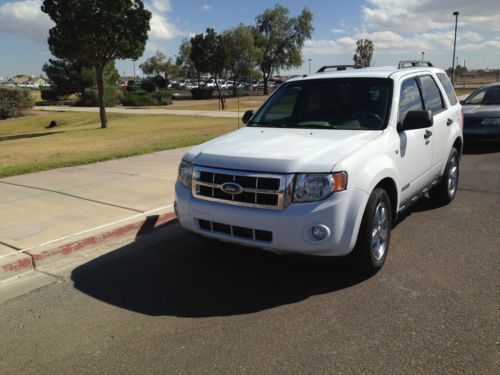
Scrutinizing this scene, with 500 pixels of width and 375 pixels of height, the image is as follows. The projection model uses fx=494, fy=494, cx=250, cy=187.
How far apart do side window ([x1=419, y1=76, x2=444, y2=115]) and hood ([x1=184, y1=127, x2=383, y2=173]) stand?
1565 mm

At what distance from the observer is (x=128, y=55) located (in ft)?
64.6

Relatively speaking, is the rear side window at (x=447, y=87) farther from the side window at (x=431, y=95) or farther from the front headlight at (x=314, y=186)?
the front headlight at (x=314, y=186)

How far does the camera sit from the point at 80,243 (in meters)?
5.29

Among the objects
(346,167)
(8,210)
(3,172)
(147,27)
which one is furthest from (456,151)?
(147,27)

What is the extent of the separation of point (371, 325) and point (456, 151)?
4.16m

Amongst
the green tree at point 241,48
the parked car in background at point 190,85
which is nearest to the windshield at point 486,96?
the green tree at point 241,48

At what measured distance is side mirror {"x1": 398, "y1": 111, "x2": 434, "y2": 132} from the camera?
15.7 ft

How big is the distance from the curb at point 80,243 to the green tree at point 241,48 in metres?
49.2

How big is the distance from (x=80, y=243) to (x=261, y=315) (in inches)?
97.0

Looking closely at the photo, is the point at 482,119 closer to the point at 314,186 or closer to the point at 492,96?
the point at 492,96

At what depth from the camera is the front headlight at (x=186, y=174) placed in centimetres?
450

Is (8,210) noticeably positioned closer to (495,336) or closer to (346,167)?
(346,167)

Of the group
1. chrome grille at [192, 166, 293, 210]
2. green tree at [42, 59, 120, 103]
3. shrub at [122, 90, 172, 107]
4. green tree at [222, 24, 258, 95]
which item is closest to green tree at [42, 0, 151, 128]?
chrome grille at [192, 166, 293, 210]

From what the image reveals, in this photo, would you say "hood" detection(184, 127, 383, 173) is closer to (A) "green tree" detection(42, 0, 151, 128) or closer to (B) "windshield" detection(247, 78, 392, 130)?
(B) "windshield" detection(247, 78, 392, 130)
